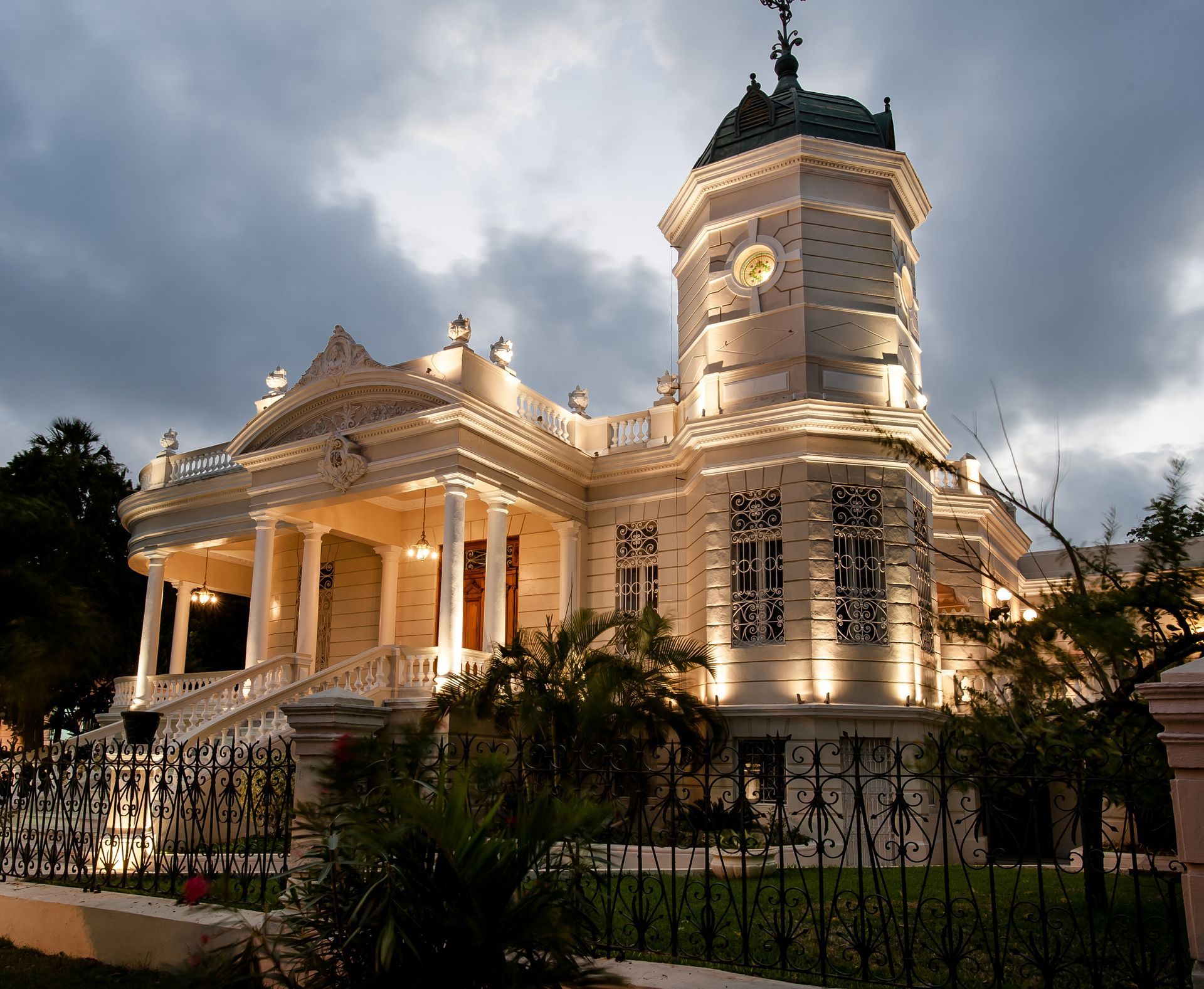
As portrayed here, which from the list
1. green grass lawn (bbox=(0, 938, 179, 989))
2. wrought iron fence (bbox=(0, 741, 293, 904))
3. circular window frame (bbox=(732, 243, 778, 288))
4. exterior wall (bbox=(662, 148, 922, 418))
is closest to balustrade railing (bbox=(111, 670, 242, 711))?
wrought iron fence (bbox=(0, 741, 293, 904))

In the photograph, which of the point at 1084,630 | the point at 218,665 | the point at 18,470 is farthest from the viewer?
the point at 218,665

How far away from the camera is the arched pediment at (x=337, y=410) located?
53.6 ft

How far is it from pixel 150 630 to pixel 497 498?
27.3 ft

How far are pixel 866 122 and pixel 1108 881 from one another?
12751 mm

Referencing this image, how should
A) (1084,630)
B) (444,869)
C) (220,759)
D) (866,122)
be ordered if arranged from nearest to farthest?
1. (444,869)
2. (1084,630)
3. (220,759)
4. (866,122)

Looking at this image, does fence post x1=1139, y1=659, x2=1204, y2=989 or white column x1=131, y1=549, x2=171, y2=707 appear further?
white column x1=131, y1=549, x2=171, y2=707

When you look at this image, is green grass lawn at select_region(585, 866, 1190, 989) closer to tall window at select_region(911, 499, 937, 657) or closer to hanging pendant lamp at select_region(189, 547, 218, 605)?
tall window at select_region(911, 499, 937, 657)

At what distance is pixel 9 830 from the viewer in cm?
991

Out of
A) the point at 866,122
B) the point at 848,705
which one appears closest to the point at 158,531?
the point at 848,705

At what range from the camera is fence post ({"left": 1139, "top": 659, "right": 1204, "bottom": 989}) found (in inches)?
181

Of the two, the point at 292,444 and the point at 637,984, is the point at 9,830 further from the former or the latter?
the point at 292,444

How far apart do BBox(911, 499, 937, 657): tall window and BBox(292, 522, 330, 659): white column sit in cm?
973

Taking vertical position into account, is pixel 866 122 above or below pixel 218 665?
above

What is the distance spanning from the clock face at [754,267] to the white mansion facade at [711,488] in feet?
0.13
